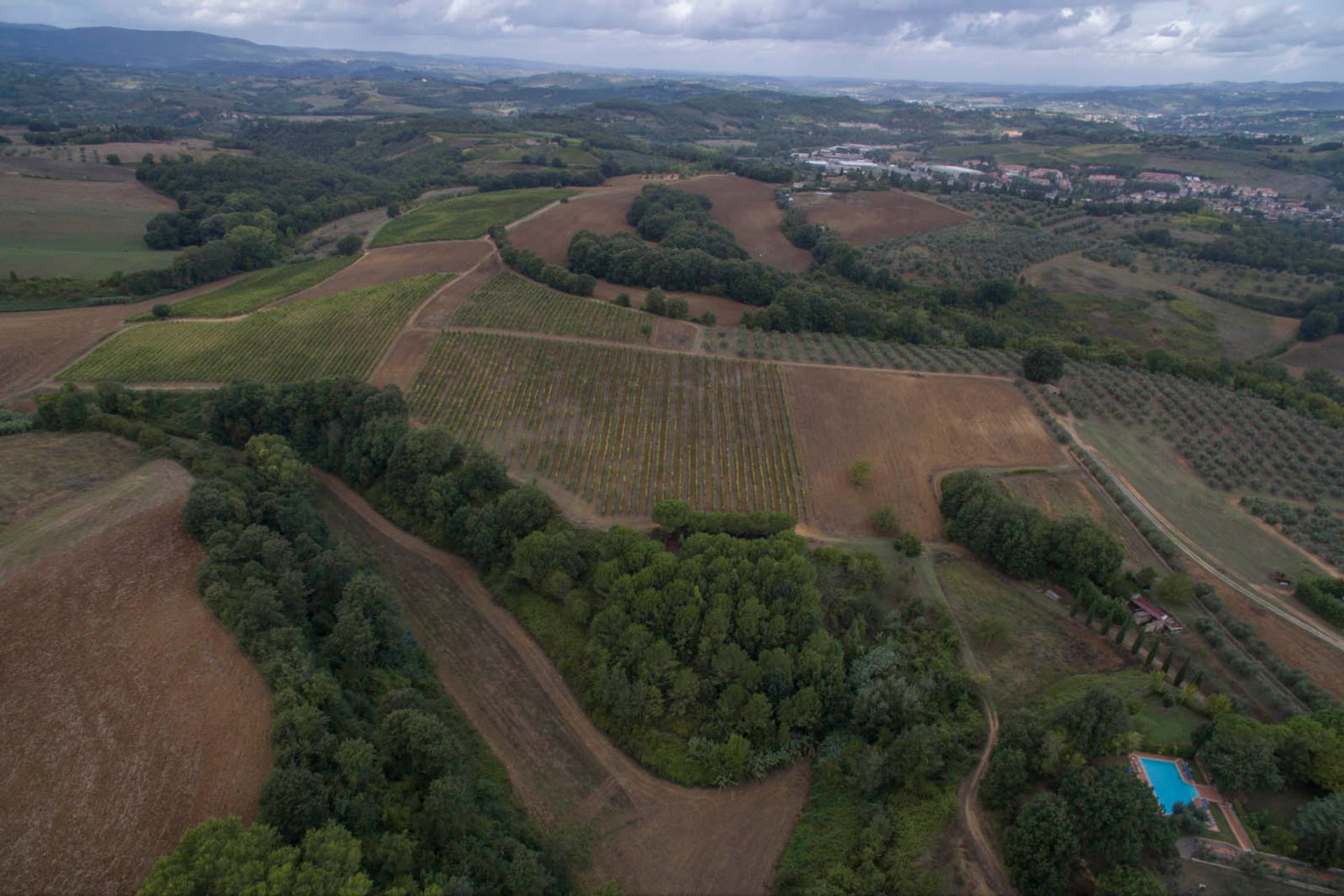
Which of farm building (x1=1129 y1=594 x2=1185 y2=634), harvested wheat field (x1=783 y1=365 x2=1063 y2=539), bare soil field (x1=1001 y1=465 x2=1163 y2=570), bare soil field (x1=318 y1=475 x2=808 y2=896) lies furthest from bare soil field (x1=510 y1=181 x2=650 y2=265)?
farm building (x1=1129 y1=594 x2=1185 y2=634)

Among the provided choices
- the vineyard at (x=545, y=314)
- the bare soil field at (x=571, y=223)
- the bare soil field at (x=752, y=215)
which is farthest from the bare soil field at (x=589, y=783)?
the bare soil field at (x=752, y=215)

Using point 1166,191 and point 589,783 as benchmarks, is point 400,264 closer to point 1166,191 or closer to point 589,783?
point 589,783

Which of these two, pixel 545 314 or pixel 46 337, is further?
pixel 545 314

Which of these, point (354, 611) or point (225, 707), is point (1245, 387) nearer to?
point (354, 611)

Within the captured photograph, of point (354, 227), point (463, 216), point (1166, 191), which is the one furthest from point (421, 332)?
point (1166, 191)

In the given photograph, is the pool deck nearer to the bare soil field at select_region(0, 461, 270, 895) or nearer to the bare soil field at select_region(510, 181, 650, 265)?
the bare soil field at select_region(0, 461, 270, 895)
